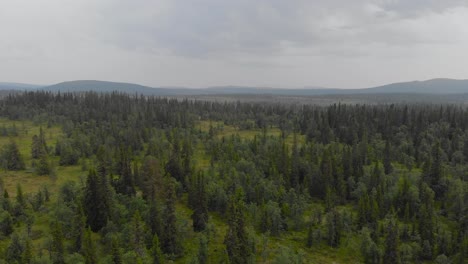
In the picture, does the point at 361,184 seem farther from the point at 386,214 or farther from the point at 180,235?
the point at 180,235

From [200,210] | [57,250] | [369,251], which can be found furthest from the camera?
[200,210]

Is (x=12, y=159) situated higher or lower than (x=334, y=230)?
higher

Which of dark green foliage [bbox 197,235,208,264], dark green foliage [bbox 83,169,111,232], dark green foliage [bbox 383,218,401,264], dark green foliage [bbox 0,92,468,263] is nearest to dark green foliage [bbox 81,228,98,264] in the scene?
dark green foliage [bbox 0,92,468,263]

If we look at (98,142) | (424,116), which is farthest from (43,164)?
(424,116)

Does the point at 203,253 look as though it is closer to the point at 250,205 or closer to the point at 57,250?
the point at 57,250

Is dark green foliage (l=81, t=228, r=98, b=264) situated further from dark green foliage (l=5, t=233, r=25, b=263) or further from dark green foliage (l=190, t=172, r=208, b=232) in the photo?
dark green foliage (l=190, t=172, r=208, b=232)

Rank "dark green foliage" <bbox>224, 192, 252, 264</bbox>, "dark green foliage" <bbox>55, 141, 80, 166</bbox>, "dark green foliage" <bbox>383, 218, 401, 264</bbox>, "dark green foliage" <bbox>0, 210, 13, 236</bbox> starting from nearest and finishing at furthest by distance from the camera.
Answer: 1. "dark green foliage" <bbox>224, 192, 252, 264</bbox>
2. "dark green foliage" <bbox>383, 218, 401, 264</bbox>
3. "dark green foliage" <bbox>0, 210, 13, 236</bbox>
4. "dark green foliage" <bbox>55, 141, 80, 166</bbox>

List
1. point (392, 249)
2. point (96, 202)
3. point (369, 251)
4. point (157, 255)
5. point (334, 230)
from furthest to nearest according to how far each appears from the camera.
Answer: point (334, 230) → point (96, 202) → point (369, 251) → point (392, 249) → point (157, 255)

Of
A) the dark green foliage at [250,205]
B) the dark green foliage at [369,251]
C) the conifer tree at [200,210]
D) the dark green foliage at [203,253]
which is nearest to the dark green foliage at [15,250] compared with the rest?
the dark green foliage at [250,205]

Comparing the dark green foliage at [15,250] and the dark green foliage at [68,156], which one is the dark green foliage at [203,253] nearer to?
the dark green foliage at [15,250]

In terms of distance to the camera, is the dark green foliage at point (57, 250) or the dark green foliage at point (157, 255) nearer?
the dark green foliage at point (57, 250)

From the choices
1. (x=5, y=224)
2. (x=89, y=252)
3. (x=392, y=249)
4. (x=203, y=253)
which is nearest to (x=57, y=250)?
(x=89, y=252)

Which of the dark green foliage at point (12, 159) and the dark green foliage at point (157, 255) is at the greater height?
the dark green foliage at point (12, 159)
